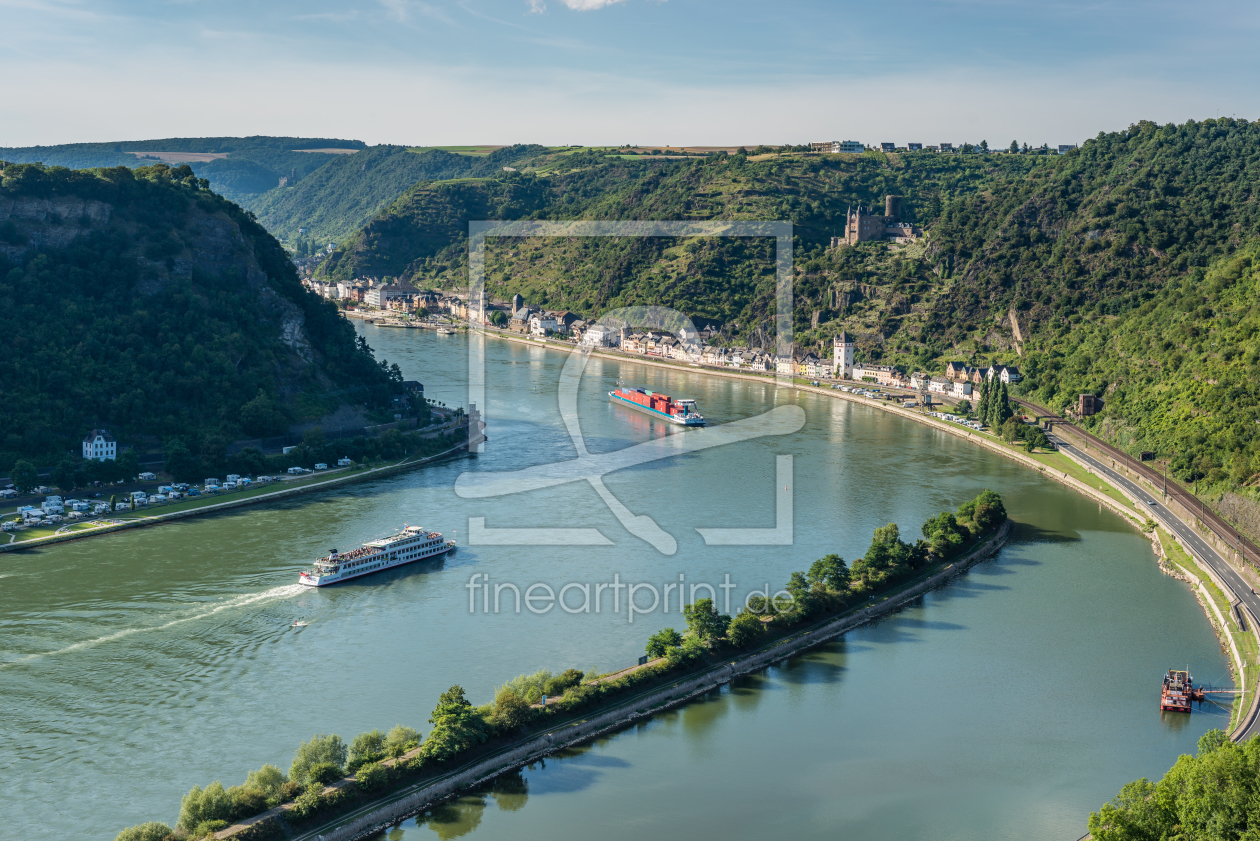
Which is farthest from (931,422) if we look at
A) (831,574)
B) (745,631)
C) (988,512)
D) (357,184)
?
(357,184)

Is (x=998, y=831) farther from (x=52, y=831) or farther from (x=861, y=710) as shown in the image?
(x=52, y=831)

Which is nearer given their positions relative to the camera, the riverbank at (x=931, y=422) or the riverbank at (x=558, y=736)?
the riverbank at (x=558, y=736)

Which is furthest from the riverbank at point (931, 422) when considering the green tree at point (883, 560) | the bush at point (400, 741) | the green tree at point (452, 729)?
the bush at point (400, 741)

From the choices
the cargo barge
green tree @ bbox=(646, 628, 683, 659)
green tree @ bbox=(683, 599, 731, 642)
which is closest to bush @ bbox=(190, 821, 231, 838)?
green tree @ bbox=(646, 628, 683, 659)

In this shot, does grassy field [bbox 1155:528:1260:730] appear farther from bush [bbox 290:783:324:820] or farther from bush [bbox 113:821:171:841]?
bush [bbox 113:821:171:841]

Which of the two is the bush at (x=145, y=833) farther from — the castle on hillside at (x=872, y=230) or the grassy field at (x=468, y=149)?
the grassy field at (x=468, y=149)
